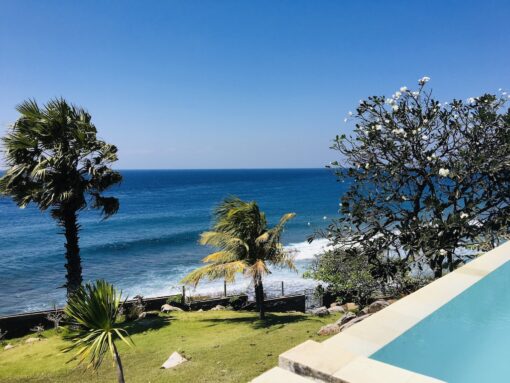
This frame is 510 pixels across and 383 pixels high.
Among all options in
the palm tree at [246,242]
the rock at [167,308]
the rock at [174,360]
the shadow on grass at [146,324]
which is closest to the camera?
the rock at [174,360]

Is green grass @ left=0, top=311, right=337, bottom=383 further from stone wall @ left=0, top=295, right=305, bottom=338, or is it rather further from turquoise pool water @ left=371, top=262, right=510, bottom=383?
turquoise pool water @ left=371, top=262, right=510, bottom=383

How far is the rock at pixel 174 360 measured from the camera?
30.3ft

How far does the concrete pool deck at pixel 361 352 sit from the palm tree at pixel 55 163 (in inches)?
427

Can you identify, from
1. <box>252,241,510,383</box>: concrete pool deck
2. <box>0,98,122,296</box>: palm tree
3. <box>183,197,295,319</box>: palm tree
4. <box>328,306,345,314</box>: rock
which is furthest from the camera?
<box>328,306,345,314</box>: rock

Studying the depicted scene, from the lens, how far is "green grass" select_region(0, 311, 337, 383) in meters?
8.58

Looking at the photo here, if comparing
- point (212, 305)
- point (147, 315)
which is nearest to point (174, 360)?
point (147, 315)

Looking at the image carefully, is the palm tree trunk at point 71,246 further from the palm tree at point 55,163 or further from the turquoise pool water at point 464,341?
the turquoise pool water at point 464,341

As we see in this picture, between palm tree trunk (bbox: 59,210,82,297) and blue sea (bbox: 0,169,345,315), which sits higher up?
palm tree trunk (bbox: 59,210,82,297)

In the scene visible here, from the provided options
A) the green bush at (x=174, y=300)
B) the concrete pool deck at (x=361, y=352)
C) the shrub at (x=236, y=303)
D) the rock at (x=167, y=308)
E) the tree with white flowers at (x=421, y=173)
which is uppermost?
the tree with white flowers at (x=421, y=173)

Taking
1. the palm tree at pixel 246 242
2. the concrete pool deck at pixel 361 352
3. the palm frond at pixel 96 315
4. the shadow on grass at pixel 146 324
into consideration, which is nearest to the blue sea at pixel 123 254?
the palm tree at pixel 246 242

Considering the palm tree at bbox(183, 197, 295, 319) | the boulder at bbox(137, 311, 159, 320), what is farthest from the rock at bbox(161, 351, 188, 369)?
the boulder at bbox(137, 311, 159, 320)

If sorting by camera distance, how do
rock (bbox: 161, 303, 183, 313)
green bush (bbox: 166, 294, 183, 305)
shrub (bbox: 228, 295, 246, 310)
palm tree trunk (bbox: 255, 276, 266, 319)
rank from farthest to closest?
shrub (bbox: 228, 295, 246, 310) → green bush (bbox: 166, 294, 183, 305) → rock (bbox: 161, 303, 183, 313) → palm tree trunk (bbox: 255, 276, 266, 319)

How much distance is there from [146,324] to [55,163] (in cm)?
652

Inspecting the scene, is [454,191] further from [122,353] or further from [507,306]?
[122,353]
